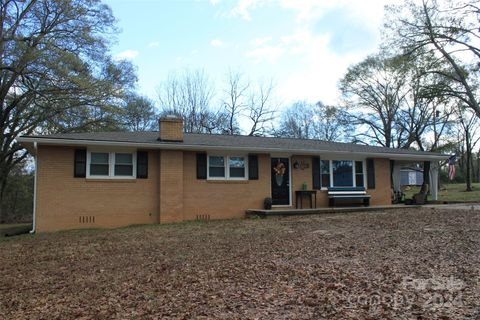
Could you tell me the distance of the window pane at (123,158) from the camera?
1423cm

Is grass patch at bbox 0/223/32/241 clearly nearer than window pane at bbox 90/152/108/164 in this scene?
No

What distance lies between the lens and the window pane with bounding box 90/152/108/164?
13.9 m

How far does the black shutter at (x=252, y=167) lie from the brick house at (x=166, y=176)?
4 centimetres

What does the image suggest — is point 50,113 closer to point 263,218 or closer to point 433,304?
point 263,218

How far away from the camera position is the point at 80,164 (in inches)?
537

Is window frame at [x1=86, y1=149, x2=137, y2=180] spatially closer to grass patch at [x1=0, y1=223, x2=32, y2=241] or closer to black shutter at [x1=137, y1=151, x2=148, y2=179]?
black shutter at [x1=137, y1=151, x2=148, y2=179]

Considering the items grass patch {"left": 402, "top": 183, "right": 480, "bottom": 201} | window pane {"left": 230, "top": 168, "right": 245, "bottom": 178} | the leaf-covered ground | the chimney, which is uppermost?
the chimney

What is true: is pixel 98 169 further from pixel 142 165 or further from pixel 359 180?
pixel 359 180

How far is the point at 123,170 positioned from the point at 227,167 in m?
3.84

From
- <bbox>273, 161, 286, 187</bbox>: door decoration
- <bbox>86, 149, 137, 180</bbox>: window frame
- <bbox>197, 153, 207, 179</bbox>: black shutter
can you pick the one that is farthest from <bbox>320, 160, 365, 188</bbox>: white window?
<bbox>86, 149, 137, 180</bbox>: window frame

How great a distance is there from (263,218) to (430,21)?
17408 millimetres

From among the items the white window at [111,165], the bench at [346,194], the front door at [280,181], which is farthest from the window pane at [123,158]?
the bench at [346,194]

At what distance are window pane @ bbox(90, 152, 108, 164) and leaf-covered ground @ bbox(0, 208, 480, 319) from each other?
11.7ft

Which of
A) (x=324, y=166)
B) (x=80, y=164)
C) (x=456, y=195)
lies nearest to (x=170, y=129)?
(x=80, y=164)
